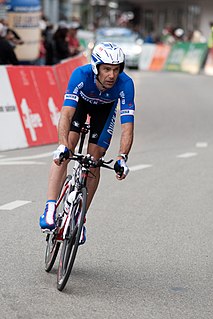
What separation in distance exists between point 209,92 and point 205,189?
18.9 m

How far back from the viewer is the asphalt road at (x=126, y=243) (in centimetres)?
623

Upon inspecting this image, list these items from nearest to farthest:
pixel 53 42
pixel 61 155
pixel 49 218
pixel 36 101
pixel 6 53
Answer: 1. pixel 61 155
2. pixel 49 218
3. pixel 36 101
4. pixel 6 53
5. pixel 53 42

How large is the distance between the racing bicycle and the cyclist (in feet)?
0.28

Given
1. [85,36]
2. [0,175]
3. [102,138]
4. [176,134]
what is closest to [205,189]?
[0,175]

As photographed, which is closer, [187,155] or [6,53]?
[187,155]

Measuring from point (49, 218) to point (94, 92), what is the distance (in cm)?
Answer: 98

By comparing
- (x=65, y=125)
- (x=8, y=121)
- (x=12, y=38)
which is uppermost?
(x=65, y=125)

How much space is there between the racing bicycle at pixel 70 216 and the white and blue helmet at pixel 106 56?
0.56m

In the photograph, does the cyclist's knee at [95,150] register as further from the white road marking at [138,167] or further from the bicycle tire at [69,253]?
the white road marking at [138,167]

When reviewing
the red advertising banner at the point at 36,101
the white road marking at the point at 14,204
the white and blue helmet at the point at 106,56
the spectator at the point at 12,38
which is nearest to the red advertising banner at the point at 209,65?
the spectator at the point at 12,38

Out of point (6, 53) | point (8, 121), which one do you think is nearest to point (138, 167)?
point (8, 121)

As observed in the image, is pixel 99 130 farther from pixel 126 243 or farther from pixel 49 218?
pixel 126 243

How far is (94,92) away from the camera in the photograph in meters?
7.00

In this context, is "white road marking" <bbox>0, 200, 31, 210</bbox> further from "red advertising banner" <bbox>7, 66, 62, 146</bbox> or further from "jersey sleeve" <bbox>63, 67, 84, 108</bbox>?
"red advertising banner" <bbox>7, 66, 62, 146</bbox>
